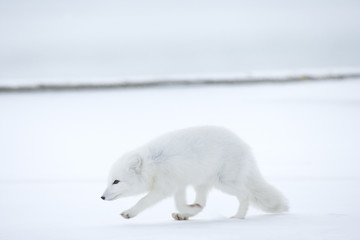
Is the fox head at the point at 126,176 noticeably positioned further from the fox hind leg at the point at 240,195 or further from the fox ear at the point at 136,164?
the fox hind leg at the point at 240,195

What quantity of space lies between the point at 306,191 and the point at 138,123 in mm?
4701

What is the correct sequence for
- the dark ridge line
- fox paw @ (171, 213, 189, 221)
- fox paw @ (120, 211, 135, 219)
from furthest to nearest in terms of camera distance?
the dark ridge line → fox paw @ (171, 213, 189, 221) → fox paw @ (120, 211, 135, 219)

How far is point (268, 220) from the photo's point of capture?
303 centimetres

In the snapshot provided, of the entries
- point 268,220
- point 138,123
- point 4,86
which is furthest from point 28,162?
point 4,86

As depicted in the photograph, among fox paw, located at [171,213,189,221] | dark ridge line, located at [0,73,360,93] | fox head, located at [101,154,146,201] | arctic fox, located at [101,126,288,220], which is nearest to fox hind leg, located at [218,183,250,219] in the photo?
arctic fox, located at [101,126,288,220]

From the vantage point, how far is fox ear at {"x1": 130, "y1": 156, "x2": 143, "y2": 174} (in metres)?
3.24

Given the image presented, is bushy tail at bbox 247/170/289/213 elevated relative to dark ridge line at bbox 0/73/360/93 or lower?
lower

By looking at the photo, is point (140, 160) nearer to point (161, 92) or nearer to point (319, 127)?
point (319, 127)

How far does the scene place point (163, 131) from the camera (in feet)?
24.9

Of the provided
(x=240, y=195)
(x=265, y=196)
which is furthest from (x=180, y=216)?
(x=265, y=196)

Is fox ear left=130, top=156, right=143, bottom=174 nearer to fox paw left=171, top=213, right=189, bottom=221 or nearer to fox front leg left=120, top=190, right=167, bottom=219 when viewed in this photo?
fox front leg left=120, top=190, right=167, bottom=219

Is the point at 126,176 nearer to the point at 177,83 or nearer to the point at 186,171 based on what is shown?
the point at 186,171

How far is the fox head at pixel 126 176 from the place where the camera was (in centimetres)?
325

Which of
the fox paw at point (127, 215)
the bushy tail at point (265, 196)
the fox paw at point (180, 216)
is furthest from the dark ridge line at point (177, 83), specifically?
the fox paw at point (127, 215)
